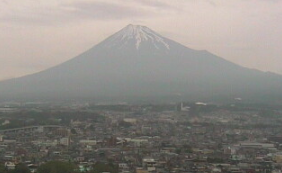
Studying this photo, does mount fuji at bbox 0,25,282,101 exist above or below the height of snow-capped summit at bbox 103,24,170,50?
below

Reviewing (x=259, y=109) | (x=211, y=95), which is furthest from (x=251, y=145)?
(x=211, y=95)

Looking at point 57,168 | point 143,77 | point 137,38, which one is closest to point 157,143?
point 57,168

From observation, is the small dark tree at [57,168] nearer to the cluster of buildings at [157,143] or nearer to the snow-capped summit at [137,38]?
the cluster of buildings at [157,143]

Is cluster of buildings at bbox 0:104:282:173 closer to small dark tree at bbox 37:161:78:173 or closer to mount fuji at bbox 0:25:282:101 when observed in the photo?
small dark tree at bbox 37:161:78:173

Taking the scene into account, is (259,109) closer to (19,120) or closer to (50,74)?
(19,120)

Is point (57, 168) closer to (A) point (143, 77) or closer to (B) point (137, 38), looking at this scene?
(A) point (143, 77)

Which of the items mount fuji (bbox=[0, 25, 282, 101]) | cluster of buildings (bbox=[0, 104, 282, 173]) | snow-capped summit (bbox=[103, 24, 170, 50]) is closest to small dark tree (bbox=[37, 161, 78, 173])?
cluster of buildings (bbox=[0, 104, 282, 173])

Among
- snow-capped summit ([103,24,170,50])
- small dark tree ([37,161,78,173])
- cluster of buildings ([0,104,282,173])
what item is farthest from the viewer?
snow-capped summit ([103,24,170,50])

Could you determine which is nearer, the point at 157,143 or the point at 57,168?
the point at 57,168
